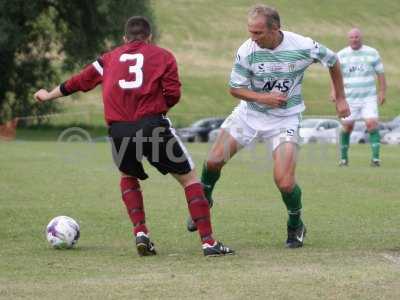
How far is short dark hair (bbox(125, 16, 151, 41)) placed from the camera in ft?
28.6

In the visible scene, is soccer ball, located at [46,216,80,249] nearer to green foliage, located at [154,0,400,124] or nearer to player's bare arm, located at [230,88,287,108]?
player's bare arm, located at [230,88,287,108]

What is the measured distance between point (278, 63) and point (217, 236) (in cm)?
188

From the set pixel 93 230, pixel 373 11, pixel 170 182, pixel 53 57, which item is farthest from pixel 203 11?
Answer: pixel 93 230

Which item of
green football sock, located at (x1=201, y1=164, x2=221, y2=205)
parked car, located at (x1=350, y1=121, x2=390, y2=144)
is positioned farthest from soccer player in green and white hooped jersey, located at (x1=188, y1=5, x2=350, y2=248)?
parked car, located at (x1=350, y1=121, x2=390, y2=144)

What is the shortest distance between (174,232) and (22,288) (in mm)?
3615

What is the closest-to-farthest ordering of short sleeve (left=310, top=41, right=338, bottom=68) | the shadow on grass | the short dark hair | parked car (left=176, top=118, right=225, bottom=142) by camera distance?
the short dark hair, short sleeve (left=310, top=41, right=338, bottom=68), the shadow on grass, parked car (left=176, top=118, right=225, bottom=142)

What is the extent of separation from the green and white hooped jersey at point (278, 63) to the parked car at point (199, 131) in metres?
38.8

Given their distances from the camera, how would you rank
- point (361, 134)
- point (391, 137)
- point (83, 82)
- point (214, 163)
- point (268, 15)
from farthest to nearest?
1. point (361, 134)
2. point (391, 137)
3. point (214, 163)
4. point (268, 15)
5. point (83, 82)

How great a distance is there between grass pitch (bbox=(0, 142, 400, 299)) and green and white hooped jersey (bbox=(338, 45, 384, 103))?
172 cm

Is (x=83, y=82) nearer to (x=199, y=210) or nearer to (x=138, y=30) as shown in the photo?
(x=138, y=30)

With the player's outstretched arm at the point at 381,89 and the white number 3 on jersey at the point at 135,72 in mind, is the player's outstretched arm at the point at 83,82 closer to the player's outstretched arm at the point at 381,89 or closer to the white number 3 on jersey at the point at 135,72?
the white number 3 on jersey at the point at 135,72

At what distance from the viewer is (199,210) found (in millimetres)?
8859

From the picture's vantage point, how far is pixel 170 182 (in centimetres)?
1673

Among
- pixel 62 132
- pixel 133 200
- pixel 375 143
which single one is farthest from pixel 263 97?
pixel 62 132
